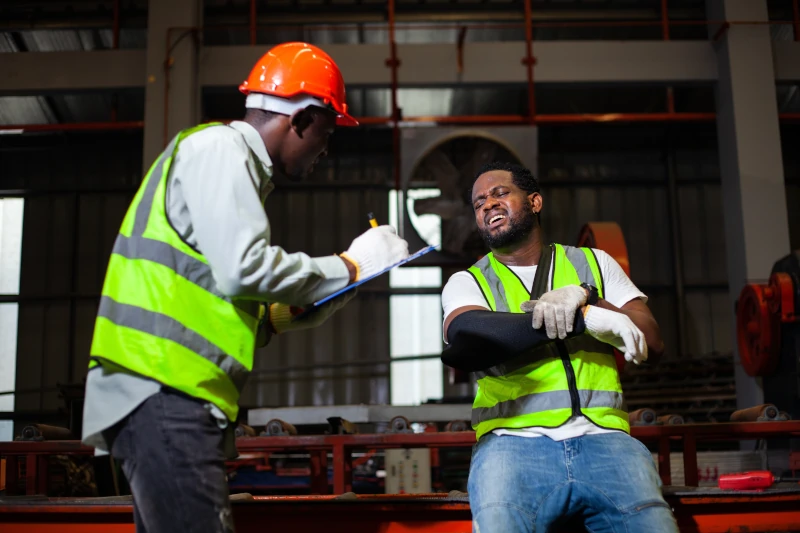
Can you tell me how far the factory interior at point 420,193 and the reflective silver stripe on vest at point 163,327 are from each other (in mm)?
2678

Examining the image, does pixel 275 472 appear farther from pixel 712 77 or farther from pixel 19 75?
pixel 712 77

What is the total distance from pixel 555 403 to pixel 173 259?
46.3 inches

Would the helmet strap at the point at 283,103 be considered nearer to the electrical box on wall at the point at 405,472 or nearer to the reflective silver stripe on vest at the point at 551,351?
the reflective silver stripe on vest at the point at 551,351

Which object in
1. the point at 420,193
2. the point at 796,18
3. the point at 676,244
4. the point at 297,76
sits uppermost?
the point at 796,18

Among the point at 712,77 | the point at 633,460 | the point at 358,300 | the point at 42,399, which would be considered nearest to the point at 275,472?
the point at 358,300

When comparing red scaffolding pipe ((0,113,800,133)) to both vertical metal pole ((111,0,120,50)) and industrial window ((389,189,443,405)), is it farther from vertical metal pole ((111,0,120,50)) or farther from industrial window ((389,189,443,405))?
industrial window ((389,189,443,405))

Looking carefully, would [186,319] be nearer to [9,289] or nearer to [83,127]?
[83,127]

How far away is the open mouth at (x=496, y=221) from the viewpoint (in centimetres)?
274

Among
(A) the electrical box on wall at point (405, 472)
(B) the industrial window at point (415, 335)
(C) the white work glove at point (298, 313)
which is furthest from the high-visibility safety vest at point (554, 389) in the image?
(B) the industrial window at point (415, 335)

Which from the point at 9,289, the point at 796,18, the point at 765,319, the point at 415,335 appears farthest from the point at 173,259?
the point at 9,289

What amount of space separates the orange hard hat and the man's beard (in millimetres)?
818

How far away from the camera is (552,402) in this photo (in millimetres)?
2365

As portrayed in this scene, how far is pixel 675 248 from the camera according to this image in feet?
39.5

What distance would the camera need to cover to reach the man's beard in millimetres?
2727
